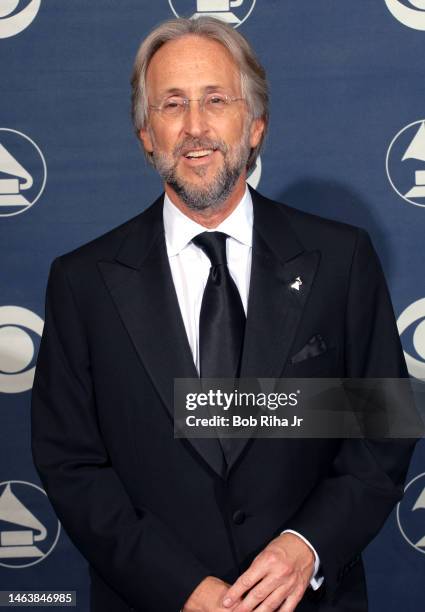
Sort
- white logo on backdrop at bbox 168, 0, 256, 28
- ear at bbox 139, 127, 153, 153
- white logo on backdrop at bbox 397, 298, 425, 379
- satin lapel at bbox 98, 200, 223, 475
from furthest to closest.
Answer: white logo on backdrop at bbox 397, 298, 425, 379
white logo on backdrop at bbox 168, 0, 256, 28
ear at bbox 139, 127, 153, 153
satin lapel at bbox 98, 200, 223, 475

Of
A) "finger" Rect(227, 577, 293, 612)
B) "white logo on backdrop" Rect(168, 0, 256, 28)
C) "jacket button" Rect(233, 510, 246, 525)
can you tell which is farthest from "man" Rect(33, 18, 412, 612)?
"white logo on backdrop" Rect(168, 0, 256, 28)

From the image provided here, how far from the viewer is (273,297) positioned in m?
1.62

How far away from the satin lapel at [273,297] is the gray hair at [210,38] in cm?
22

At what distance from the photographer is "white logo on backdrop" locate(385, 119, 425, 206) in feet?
6.79

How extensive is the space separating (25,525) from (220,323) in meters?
0.91

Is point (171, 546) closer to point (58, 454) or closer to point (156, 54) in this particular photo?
point (58, 454)

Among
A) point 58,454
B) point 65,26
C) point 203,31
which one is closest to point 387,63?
point 203,31

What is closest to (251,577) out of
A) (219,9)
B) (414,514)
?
(414,514)

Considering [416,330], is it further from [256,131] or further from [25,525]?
[25,525]

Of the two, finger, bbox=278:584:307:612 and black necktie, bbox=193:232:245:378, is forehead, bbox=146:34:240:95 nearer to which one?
black necktie, bbox=193:232:245:378

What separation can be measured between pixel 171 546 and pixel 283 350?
36 cm

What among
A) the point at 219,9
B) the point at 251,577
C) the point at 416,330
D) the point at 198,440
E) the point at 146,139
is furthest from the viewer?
the point at 416,330

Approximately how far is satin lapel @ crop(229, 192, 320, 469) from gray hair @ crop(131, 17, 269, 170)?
8.6 inches

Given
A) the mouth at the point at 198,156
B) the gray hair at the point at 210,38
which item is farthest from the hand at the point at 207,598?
the gray hair at the point at 210,38
